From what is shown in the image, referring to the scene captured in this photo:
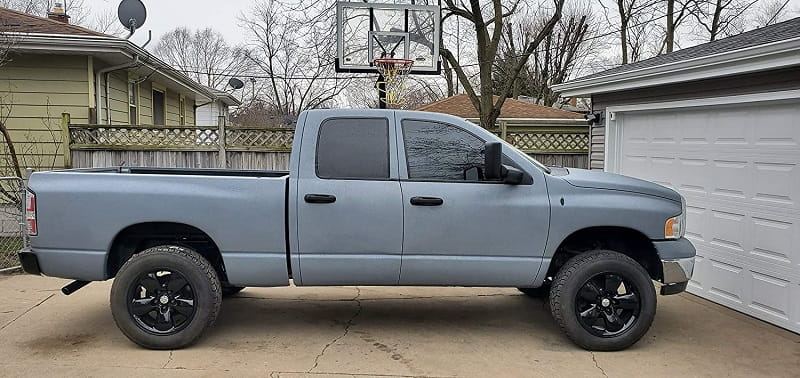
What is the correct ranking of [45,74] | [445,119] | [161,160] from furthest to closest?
[161,160], [45,74], [445,119]

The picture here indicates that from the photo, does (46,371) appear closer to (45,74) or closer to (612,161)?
(612,161)

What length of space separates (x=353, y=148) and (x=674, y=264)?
2.77 meters

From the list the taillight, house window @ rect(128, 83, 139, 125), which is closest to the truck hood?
the taillight

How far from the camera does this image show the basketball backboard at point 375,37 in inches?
472

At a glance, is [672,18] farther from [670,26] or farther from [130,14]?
[130,14]

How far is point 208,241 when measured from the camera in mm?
5145

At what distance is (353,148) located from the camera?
16.3 ft

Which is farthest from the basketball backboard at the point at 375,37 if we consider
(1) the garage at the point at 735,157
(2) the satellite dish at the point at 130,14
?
(1) the garage at the point at 735,157

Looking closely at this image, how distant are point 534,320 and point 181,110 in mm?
14992

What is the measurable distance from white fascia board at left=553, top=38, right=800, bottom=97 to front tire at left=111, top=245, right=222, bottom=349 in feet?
16.8

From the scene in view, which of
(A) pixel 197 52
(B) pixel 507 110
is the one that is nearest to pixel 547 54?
(B) pixel 507 110

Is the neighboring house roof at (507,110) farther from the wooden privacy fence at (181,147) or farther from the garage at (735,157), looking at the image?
the garage at (735,157)

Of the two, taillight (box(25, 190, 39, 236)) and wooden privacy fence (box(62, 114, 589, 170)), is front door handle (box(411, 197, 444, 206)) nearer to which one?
taillight (box(25, 190, 39, 236))

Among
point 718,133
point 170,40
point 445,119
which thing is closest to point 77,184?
point 445,119
